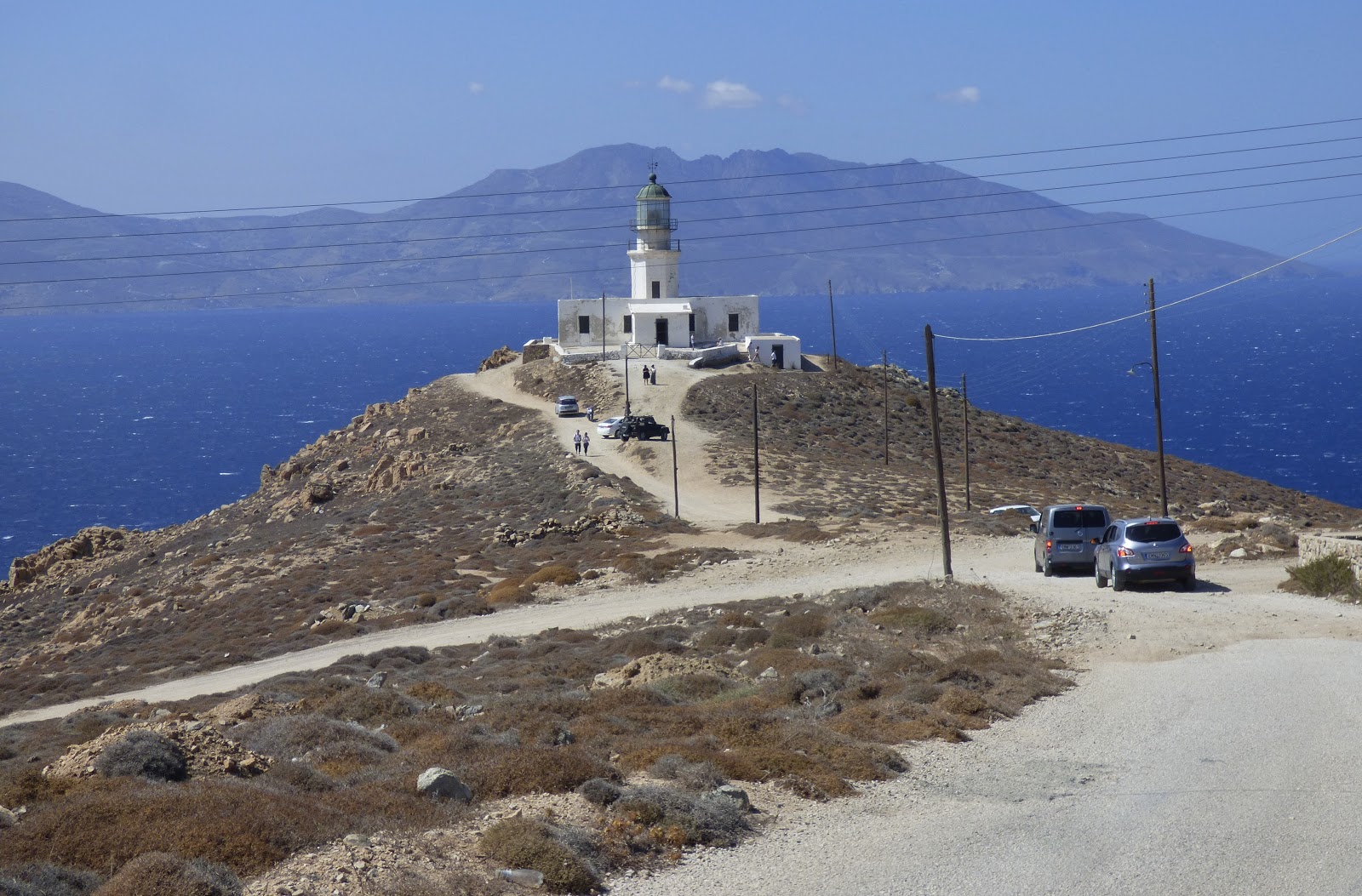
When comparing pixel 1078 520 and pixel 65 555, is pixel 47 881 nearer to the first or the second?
pixel 1078 520

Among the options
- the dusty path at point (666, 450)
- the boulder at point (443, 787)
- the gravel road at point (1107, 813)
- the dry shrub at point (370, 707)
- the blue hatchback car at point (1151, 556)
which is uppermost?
the dusty path at point (666, 450)

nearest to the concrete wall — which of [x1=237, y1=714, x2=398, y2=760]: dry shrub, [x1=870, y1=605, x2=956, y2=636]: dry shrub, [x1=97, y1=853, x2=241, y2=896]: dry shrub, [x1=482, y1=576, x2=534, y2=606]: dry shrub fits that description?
[x1=482, y1=576, x2=534, y2=606]: dry shrub

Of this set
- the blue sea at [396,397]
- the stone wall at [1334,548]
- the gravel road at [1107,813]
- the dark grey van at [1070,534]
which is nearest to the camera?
the gravel road at [1107,813]

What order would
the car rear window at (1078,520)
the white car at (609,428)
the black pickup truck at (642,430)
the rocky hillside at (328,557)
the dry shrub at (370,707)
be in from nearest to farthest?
the dry shrub at (370,707) → the car rear window at (1078,520) → the rocky hillside at (328,557) → the black pickup truck at (642,430) → the white car at (609,428)

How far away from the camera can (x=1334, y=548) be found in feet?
76.7

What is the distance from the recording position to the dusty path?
4322 cm

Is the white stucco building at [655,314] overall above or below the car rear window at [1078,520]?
above

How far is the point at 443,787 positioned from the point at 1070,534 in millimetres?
18256

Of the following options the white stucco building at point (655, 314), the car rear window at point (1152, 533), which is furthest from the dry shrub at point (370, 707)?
the white stucco building at point (655, 314)

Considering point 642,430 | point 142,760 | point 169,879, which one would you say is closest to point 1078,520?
point 142,760

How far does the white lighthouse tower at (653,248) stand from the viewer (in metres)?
74.7

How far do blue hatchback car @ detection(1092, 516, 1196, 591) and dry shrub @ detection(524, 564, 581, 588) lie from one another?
532 inches

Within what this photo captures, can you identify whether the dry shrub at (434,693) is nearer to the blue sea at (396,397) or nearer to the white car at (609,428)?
the blue sea at (396,397)

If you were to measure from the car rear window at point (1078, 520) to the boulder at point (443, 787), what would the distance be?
18.2 m
